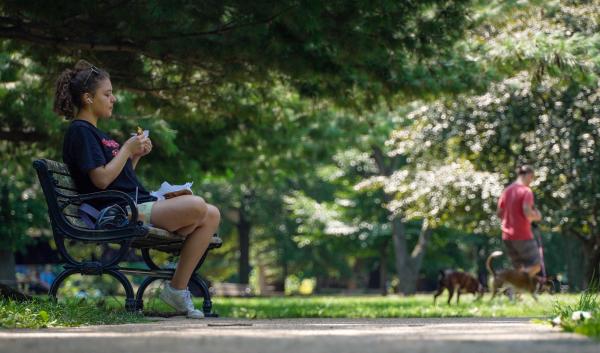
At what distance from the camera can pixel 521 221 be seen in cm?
1272

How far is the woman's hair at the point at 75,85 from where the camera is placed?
6809 millimetres

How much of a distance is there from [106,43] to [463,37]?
10.5ft

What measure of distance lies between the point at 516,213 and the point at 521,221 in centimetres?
12

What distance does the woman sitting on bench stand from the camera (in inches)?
256

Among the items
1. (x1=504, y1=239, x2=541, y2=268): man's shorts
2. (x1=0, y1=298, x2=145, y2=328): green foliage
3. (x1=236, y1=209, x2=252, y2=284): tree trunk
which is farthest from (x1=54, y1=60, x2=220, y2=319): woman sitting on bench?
(x1=236, y1=209, x2=252, y2=284): tree trunk

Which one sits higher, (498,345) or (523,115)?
(523,115)

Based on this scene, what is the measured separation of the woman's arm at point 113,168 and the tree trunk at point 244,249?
30.9 m

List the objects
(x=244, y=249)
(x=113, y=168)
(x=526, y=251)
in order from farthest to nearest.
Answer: (x=244, y=249) → (x=526, y=251) → (x=113, y=168)

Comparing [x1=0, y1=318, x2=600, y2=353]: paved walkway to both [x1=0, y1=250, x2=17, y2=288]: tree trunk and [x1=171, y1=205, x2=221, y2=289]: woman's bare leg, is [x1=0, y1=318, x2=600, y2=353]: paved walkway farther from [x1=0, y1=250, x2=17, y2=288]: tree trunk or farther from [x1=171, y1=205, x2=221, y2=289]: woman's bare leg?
[x1=0, y1=250, x2=17, y2=288]: tree trunk

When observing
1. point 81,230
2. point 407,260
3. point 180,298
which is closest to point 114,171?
point 81,230

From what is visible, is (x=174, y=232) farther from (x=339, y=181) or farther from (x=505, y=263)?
(x=505, y=263)

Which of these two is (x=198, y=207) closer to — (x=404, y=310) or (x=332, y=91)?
(x=332, y=91)

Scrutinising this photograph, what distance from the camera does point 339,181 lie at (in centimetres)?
3869

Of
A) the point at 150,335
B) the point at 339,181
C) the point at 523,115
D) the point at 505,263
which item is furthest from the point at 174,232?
the point at 505,263
